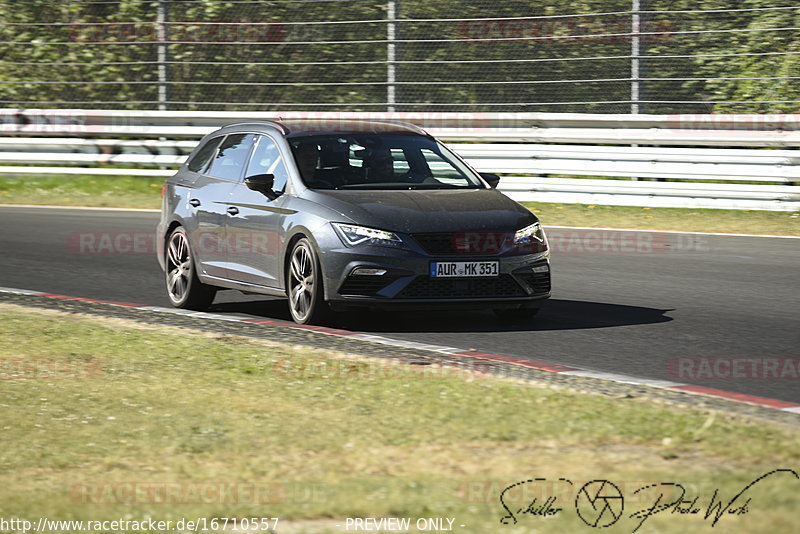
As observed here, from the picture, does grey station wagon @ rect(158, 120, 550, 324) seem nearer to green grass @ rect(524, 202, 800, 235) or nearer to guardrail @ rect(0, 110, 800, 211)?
guardrail @ rect(0, 110, 800, 211)

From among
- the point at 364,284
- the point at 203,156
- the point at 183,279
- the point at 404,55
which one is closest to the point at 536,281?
the point at 364,284

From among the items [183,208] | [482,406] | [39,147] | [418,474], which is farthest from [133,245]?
[418,474]

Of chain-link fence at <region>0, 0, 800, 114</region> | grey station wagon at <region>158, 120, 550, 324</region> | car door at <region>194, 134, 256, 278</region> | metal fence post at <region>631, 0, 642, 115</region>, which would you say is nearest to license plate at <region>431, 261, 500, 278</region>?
grey station wagon at <region>158, 120, 550, 324</region>

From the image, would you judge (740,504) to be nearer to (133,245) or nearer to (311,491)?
(311,491)

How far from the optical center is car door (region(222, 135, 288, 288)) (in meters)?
10.7

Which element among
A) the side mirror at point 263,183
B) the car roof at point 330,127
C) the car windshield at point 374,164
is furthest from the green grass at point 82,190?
the side mirror at point 263,183

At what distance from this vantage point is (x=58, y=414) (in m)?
7.34

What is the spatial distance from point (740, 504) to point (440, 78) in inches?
688

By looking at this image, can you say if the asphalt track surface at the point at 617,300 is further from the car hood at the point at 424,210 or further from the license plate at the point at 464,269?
the car hood at the point at 424,210

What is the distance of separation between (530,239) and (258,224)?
2.07 meters

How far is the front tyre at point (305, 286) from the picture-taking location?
33.6 feet

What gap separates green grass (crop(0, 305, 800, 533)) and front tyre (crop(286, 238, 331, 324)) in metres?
1.48

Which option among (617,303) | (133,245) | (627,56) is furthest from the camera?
(627,56)

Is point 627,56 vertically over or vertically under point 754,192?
over
